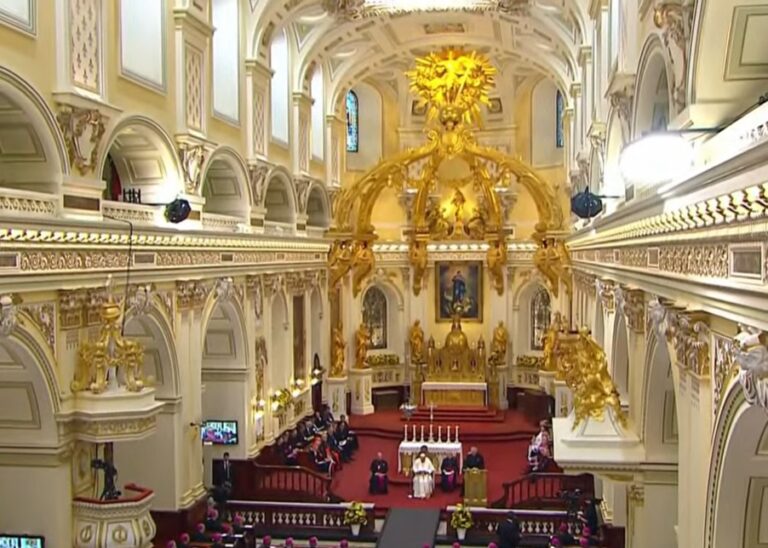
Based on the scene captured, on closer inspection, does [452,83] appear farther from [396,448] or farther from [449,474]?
[449,474]

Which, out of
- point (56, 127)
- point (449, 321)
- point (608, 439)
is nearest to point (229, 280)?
point (56, 127)

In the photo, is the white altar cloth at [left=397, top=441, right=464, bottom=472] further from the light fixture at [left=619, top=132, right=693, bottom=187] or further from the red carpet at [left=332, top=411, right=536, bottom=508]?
the light fixture at [left=619, top=132, right=693, bottom=187]

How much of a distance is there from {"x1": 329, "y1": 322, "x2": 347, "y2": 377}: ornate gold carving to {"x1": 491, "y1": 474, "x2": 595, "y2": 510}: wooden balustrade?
9928 millimetres

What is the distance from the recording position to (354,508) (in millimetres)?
18672

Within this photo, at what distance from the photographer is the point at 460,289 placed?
109ft

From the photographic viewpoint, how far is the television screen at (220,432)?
20.4m

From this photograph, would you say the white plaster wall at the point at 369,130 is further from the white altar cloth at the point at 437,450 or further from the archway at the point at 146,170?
the archway at the point at 146,170

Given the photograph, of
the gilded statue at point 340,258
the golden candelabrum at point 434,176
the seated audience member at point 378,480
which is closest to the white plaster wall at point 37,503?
the seated audience member at point 378,480

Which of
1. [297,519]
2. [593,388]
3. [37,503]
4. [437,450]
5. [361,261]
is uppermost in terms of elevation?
[361,261]

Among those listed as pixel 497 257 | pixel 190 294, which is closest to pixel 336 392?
pixel 497 257

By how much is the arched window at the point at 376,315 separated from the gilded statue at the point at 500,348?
4.26m

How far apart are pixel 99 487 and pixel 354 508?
6.12 meters

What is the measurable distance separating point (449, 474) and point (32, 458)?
1161 centimetres

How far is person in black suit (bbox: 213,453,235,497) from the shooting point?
66.0 feet
